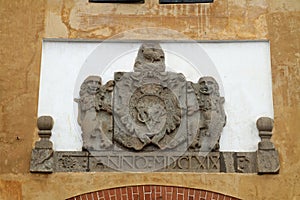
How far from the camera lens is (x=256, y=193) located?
745 centimetres

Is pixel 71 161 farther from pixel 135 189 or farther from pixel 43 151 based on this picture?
pixel 135 189

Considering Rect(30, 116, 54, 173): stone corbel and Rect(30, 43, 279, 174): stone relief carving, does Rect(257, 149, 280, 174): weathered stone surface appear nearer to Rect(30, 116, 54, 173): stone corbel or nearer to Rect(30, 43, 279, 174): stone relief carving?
Rect(30, 43, 279, 174): stone relief carving

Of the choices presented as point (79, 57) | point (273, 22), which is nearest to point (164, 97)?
point (79, 57)

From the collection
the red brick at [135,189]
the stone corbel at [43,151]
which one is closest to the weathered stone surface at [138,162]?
the stone corbel at [43,151]

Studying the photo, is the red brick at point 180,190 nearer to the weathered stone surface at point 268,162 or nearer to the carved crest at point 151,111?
the carved crest at point 151,111

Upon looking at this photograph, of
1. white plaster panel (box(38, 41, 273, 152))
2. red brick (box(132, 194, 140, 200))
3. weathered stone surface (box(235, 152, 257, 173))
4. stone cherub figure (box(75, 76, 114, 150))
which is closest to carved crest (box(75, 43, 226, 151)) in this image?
stone cherub figure (box(75, 76, 114, 150))

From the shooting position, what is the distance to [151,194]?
744 centimetres

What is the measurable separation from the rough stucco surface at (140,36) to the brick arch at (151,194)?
0.21 feet

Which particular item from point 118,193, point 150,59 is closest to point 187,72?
point 150,59

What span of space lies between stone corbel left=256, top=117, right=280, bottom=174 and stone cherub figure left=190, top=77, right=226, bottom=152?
0.48 metres

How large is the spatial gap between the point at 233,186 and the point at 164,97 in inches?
54.7

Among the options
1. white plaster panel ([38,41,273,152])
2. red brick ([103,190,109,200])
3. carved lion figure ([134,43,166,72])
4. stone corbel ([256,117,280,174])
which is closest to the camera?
red brick ([103,190,109,200])

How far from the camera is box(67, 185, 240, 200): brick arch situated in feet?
24.3

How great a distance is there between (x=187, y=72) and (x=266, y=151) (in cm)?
142
